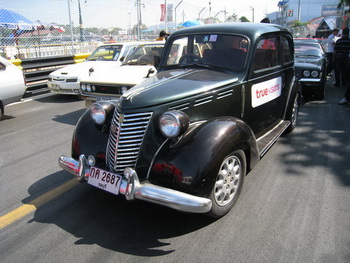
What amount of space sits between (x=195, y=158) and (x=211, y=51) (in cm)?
195

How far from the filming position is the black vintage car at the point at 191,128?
267cm

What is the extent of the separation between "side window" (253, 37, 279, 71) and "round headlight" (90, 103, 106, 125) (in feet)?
6.64

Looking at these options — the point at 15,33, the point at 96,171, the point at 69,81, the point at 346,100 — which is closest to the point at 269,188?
the point at 96,171

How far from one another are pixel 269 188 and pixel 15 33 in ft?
31.5

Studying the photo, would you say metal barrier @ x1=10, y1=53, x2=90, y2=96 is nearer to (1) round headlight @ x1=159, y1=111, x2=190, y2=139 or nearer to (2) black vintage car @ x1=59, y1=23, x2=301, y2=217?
(2) black vintage car @ x1=59, y1=23, x2=301, y2=217

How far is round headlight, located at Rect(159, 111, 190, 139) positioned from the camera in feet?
9.05

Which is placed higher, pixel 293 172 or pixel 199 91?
pixel 199 91

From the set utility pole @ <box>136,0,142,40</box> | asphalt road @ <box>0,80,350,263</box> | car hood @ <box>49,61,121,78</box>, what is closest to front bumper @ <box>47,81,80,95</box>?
car hood @ <box>49,61,121,78</box>

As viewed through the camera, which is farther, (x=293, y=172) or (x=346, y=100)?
(x=346, y=100)

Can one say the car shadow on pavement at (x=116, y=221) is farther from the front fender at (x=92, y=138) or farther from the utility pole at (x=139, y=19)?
the utility pole at (x=139, y=19)

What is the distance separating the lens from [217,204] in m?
2.93

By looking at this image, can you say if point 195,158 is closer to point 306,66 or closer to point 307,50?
point 306,66

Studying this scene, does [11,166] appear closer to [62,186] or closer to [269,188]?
[62,186]

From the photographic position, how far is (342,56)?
386 inches
